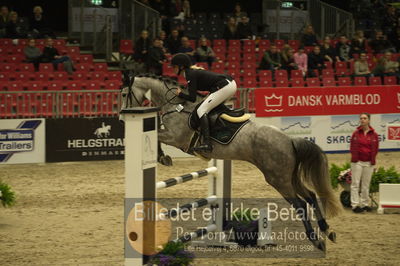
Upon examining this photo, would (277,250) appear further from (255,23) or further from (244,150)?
(255,23)

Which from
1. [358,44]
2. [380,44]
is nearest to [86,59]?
[358,44]

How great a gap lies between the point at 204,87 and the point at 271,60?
1101cm

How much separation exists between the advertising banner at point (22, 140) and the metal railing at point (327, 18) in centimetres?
1186

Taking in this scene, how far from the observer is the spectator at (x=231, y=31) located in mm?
21688

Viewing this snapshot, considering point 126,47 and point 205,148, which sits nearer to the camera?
point 205,148

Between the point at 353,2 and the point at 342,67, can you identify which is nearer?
the point at 342,67

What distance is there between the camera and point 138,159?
7207mm

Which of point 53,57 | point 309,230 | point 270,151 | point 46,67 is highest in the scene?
point 53,57

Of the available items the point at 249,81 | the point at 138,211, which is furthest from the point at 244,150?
the point at 249,81

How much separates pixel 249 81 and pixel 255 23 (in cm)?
599

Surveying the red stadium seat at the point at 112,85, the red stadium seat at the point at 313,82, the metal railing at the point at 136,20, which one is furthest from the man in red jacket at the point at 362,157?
the metal railing at the point at 136,20

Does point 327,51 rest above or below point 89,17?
below

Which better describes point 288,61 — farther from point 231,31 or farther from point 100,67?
point 100,67

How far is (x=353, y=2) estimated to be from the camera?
2670cm
